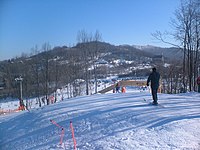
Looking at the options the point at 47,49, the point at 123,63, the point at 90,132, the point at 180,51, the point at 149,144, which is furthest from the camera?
the point at 123,63

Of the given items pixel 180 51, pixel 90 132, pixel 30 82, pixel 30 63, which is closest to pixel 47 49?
pixel 30 63

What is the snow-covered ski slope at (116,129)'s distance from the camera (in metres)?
8.97

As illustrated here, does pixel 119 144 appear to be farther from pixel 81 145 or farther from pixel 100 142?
pixel 81 145

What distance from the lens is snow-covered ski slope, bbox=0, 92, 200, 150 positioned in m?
8.97

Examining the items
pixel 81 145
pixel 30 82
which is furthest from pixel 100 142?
pixel 30 82

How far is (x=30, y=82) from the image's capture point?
61938 millimetres

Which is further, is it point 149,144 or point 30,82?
point 30,82

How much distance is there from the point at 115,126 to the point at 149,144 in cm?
216

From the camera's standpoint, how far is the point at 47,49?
5694 centimetres

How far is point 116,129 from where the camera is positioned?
33.9 ft

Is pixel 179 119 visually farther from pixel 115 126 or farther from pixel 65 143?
pixel 65 143

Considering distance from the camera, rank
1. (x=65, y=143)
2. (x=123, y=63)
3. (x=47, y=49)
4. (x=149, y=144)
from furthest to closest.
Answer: (x=123, y=63)
(x=47, y=49)
(x=65, y=143)
(x=149, y=144)

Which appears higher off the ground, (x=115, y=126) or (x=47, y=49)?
(x=47, y=49)

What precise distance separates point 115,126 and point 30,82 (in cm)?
5419
